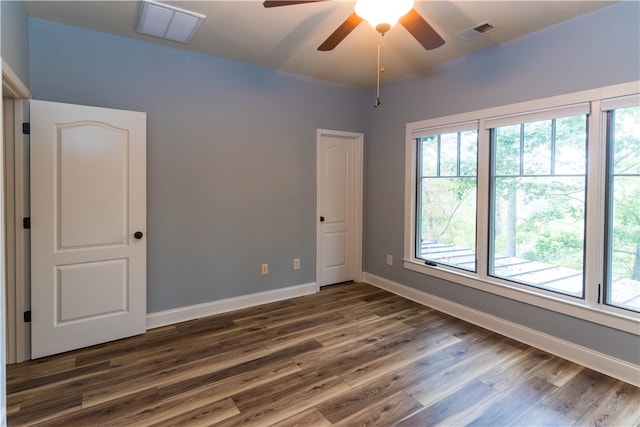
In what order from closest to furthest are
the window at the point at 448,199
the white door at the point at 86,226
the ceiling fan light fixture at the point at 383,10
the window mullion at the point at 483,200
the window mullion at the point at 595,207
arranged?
1. the ceiling fan light fixture at the point at 383,10
2. the window mullion at the point at 595,207
3. the white door at the point at 86,226
4. the window mullion at the point at 483,200
5. the window at the point at 448,199

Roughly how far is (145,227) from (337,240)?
244 centimetres

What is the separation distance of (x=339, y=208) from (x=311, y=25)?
7.91 feet

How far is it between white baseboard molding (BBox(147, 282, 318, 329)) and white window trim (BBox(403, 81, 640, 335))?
1573 millimetres

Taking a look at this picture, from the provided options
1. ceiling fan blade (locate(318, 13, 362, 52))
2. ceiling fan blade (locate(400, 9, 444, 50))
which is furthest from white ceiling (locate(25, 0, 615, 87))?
ceiling fan blade (locate(400, 9, 444, 50))

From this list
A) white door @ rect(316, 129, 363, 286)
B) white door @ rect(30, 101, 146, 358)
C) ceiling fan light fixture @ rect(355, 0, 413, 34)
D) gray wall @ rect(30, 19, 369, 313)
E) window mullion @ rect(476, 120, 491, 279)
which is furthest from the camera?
white door @ rect(316, 129, 363, 286)

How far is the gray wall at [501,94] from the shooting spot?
8.02 ft

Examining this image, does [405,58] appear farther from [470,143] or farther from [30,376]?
[30,376]

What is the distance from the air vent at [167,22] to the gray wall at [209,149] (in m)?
0.30

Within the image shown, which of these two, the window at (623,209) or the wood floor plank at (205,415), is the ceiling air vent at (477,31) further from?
the wood floor plank at (205,415)

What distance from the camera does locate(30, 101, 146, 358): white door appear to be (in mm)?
2646

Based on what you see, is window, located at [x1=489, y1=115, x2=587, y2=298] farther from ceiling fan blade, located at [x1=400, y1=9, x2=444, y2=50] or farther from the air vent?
the air vent

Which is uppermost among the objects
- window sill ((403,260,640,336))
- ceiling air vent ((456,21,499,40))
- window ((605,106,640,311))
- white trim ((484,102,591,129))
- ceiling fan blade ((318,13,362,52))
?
ceiling air vent ((456,21,499,40))

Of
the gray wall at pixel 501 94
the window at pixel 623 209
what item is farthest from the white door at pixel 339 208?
the window at pixel 623 209

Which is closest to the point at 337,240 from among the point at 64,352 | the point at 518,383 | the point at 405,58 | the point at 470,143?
the point at 470,143
